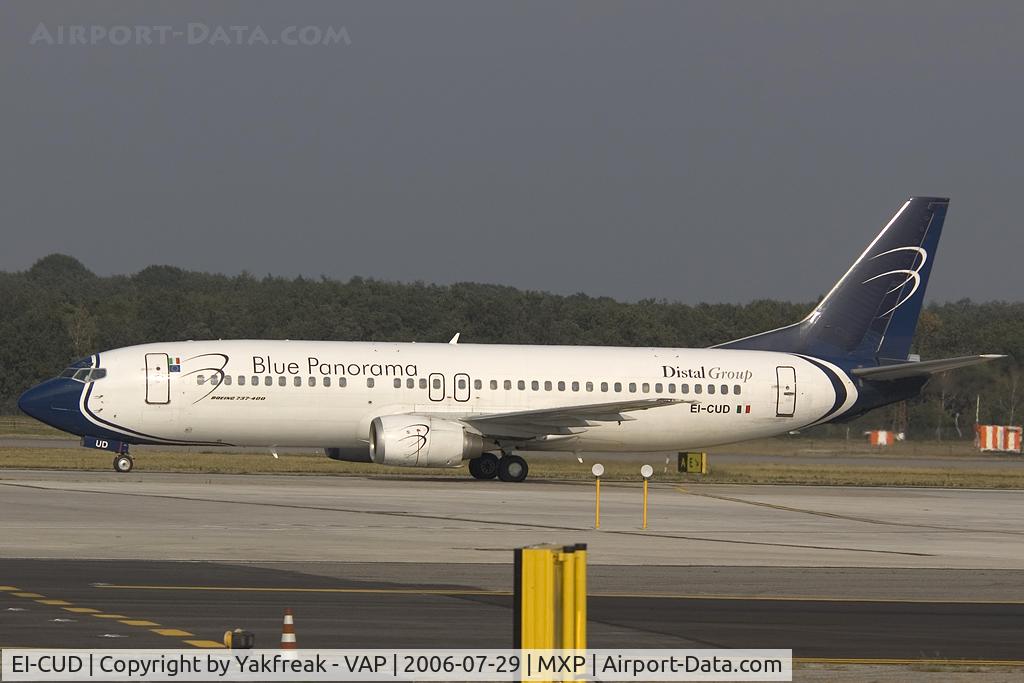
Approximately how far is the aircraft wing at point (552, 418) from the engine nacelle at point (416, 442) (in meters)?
1.10

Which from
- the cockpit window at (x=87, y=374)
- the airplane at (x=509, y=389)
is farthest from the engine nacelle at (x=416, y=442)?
the cockpit window at (x=87, y=374)

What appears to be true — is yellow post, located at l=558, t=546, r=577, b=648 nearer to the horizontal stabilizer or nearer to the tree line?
the horizontal stabilizer

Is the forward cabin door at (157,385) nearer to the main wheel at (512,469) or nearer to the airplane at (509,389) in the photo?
the airplane at (509,389)

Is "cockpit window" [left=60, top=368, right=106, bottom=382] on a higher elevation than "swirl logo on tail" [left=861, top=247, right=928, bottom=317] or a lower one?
lower

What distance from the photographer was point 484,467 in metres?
39.1

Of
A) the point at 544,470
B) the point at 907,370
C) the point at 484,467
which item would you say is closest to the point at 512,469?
A: the point at 484,467

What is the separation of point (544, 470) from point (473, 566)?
80.0ft

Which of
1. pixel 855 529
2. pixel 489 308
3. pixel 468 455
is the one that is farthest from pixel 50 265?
pixel 855 529

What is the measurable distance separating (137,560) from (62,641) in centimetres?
684

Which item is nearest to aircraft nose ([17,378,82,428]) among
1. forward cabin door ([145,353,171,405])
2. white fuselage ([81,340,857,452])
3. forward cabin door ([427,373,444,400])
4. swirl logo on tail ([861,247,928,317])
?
white fuselage ([81,340,857,452])

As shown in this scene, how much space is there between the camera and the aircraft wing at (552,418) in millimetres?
37344

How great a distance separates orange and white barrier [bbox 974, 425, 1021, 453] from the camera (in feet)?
211

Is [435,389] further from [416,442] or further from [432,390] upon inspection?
[416,442]

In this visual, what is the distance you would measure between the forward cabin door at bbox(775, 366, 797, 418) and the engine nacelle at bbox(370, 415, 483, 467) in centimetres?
966
